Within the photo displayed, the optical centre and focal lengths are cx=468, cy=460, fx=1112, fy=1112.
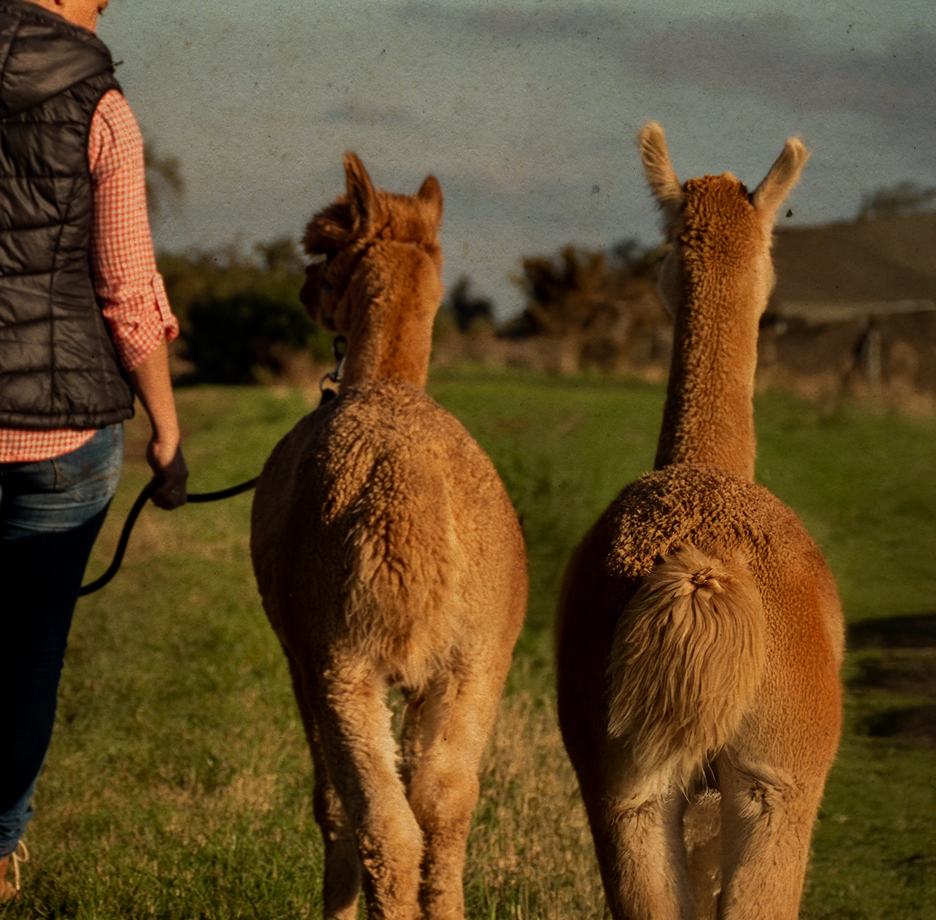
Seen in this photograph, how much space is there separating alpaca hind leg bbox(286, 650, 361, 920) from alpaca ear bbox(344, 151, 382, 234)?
171 centimetres

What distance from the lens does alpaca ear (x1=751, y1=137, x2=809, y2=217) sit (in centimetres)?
366

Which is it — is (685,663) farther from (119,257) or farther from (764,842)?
(119,257)

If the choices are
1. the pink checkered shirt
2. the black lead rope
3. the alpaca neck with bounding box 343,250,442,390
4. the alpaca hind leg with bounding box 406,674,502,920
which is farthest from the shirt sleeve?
the alpaca hind leg with bounding box 406,674,502,920

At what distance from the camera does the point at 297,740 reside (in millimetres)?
6078

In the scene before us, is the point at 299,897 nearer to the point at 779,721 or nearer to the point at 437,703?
the point at 437,703

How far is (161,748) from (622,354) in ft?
71.6

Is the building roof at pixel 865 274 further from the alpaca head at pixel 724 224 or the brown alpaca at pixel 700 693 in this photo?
the brown alpaca at pixel 700 693

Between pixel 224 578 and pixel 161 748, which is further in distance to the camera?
pixel 224 578

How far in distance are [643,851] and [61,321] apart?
1.99m

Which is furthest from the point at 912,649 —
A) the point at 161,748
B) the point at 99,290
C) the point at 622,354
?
the point at 622,354

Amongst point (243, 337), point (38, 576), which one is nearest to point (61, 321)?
point (38, 576)

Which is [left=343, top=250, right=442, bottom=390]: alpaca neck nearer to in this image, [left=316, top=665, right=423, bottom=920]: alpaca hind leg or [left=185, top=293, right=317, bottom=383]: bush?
[left=316, top=665, right=423, bottom=920]: alpaca hind leg

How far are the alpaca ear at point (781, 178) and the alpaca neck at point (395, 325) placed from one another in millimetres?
1245

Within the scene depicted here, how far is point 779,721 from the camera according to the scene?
2.56m
